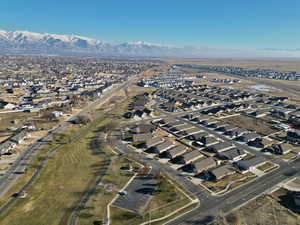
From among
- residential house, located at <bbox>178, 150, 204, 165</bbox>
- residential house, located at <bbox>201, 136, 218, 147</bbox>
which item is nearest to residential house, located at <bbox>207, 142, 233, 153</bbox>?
residential house, located at <bbox>201, 136, 218, 147</bbox>

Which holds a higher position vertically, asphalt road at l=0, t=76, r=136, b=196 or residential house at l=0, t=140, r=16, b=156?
residential house at l=0, t=140, r=16, b=156

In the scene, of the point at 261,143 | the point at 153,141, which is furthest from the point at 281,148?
the point at 153,141

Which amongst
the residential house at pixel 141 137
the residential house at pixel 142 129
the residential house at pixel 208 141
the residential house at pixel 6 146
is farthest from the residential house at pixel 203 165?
the residential house at pixel 6 146

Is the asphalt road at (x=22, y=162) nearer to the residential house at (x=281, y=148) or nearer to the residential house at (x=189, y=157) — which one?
the residential house at (x=189, y=157)

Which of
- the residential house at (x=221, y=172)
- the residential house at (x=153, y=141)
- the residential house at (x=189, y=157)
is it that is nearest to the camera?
the residential house at (x=221, y=172)

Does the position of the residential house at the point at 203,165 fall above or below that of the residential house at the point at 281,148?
below

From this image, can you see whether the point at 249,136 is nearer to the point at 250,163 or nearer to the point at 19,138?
the point at 250,163

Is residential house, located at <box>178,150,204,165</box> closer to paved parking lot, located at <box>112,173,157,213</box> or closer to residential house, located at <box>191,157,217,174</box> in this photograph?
residential house, located at <box>191,157,217,174</box>

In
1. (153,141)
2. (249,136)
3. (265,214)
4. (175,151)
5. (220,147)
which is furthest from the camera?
(249,136)
